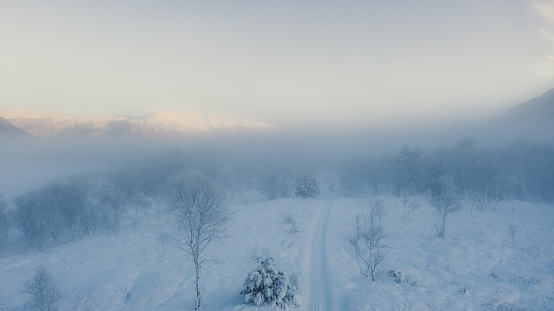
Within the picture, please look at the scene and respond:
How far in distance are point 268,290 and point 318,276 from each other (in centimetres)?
852

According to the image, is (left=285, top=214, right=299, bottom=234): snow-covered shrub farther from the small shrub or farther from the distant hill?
the distant hill

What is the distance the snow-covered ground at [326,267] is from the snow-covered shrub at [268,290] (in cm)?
78

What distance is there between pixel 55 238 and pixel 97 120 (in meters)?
187

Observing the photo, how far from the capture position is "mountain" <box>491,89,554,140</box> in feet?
324

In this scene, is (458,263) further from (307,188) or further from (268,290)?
(307,188)

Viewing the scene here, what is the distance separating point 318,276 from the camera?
23438 mm

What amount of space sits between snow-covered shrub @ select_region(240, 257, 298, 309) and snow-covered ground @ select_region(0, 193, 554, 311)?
2.56 feet

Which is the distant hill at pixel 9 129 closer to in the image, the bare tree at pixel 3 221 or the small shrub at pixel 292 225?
the bare tree at pixel 3 221

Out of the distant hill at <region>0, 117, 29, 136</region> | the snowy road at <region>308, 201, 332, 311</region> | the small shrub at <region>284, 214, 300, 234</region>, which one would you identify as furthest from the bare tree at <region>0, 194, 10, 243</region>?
the snowy road at <region>308, 201, 332, 311</region>

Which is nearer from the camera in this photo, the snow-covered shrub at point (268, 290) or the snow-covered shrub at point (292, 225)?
the snow-covered shrub at point (268, 290)

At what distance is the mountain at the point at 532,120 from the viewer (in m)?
98.6

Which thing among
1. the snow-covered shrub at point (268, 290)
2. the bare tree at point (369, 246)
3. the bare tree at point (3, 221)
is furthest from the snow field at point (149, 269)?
the bare tree at point (3, 221)

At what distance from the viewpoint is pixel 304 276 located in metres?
23.3

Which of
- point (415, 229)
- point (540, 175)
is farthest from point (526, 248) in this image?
point (540, 175)
